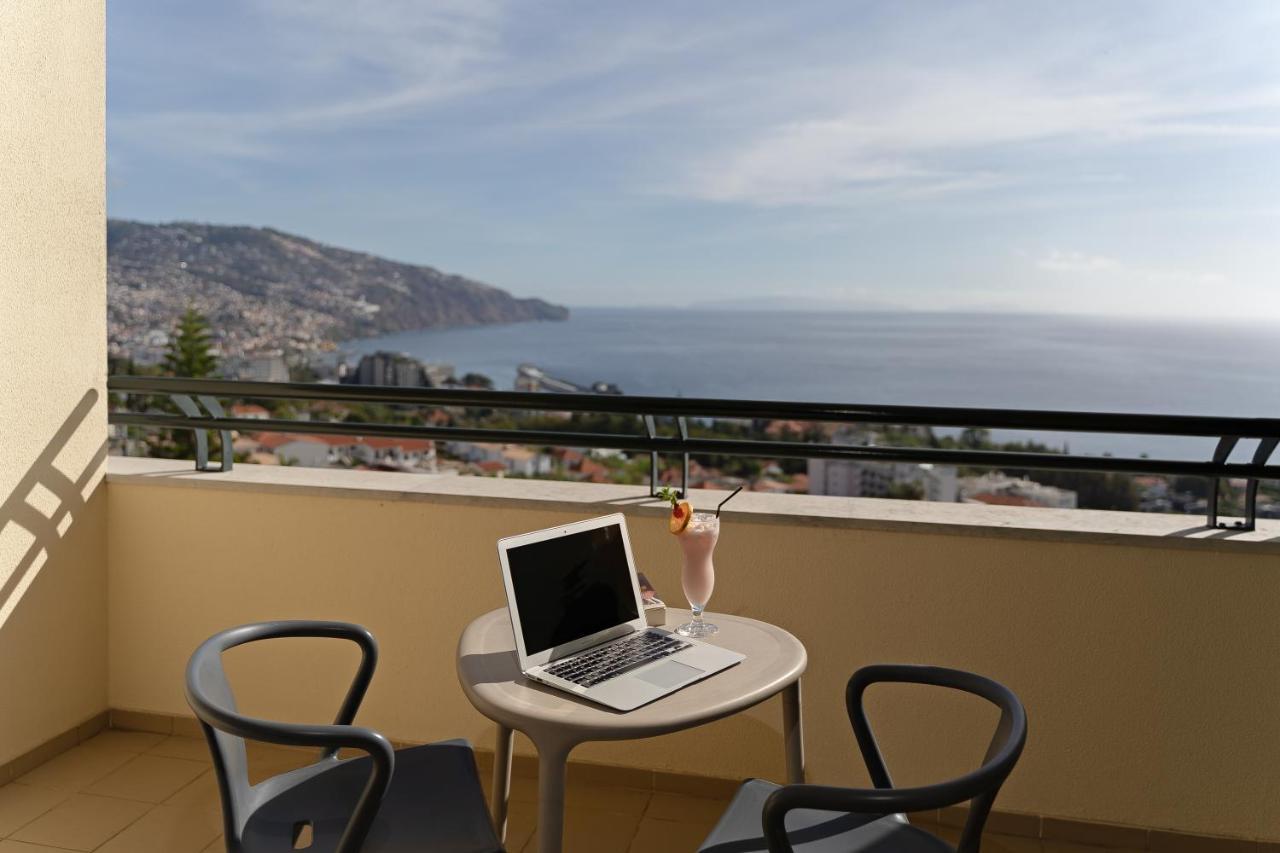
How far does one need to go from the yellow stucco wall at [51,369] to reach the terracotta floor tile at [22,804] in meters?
0.09

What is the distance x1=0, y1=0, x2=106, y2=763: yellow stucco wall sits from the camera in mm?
2463

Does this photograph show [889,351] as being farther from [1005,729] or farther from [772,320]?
[1005,729]

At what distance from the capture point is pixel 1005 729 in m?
1.46

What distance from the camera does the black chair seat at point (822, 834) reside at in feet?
4.89

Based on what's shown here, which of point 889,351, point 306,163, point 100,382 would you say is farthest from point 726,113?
point 100,382

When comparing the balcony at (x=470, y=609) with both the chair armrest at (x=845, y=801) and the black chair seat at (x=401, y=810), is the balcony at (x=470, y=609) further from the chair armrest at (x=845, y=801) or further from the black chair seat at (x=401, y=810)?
the chair armrest at (x=845, y=801)

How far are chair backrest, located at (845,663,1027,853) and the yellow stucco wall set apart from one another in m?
2.15

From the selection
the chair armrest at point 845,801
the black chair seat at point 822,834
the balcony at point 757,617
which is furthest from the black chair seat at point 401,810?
the balcony at point 757,617

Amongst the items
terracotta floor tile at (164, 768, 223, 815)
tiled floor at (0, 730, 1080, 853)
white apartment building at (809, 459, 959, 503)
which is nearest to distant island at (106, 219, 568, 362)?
white apartment building at (809, 459, 959, 503)

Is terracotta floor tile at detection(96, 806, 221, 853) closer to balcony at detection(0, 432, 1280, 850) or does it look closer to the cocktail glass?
balcony at detection(0, 432, 1280, 850)

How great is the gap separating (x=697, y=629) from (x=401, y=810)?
61 cm

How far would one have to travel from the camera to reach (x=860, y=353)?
2333 centimetres

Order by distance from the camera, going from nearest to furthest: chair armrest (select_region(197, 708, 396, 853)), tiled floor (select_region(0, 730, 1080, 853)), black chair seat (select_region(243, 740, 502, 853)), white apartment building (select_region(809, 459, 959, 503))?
chair armrest (select_region(197, 708, 396, 853)), black chair seat (select_region(243, 740, 502, 853)), tiled floor (select_region(0, 730, 1080, 853)), white apartment building (select_region(809, 459, 959, 503))

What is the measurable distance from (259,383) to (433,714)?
1.03 meters
